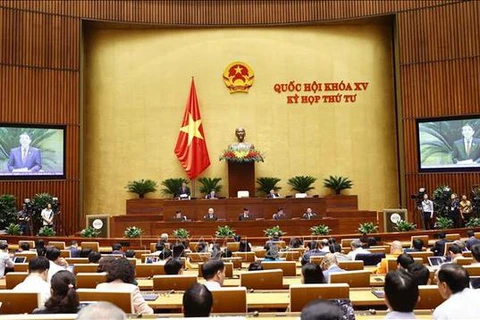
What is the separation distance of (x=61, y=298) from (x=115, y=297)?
43 cm

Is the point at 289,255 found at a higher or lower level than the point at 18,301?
lower

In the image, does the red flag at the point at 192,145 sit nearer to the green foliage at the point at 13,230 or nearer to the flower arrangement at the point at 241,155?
the flower arrangement at the point at 241,155

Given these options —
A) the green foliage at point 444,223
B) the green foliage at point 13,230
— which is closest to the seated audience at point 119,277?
the green foliage at point 13,230

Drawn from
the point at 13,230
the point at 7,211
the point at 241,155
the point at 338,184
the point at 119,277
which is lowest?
the point at 13,230

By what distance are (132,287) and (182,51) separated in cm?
1253

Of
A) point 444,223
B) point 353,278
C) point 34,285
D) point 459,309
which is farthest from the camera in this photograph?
point 444,223

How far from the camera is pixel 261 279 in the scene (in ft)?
13.3

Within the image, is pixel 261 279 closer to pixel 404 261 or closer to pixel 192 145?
pixel 404 261

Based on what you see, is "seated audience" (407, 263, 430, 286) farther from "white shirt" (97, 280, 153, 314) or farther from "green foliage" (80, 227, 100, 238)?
"green foliage" (80, 227, 100, 238)

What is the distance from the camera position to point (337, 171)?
14.6 m

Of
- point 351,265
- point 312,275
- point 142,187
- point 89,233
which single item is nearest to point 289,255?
point 351,265

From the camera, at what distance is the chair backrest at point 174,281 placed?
12.8 ft

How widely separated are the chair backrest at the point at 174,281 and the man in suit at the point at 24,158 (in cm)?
1038

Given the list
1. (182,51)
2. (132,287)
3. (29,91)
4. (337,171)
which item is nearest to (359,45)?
(337,171)
